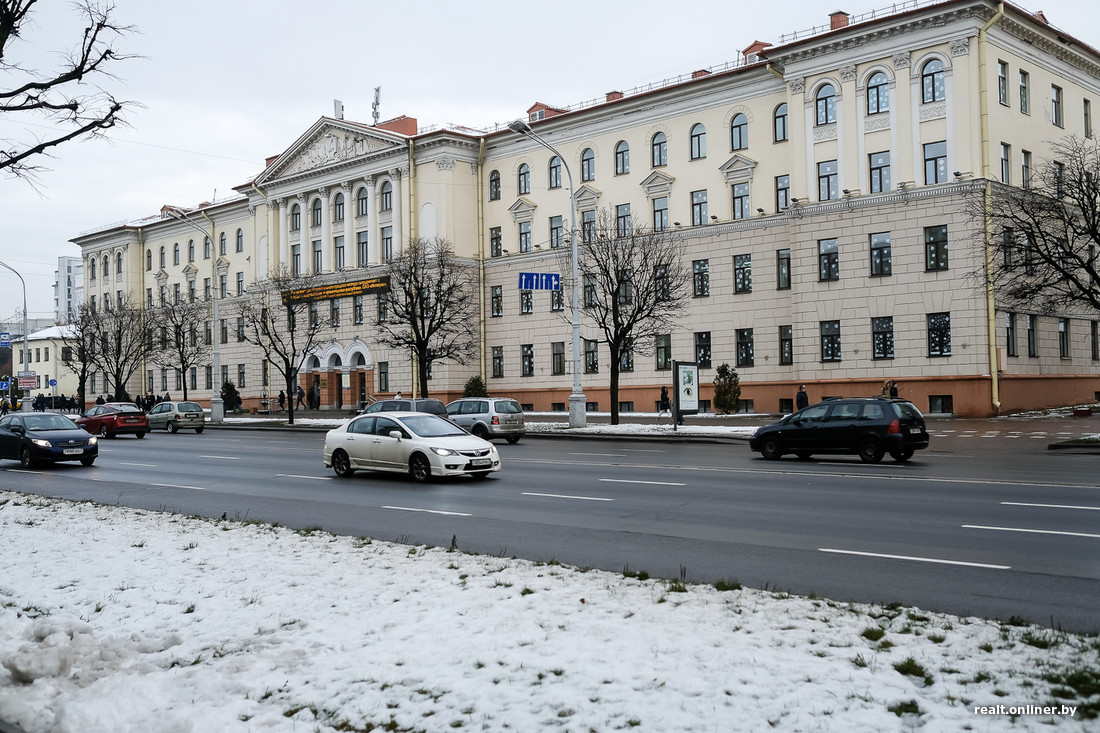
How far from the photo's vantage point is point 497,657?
5.71 metres

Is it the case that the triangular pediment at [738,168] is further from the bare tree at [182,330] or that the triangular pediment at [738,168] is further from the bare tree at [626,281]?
the bare tree at [182,330]

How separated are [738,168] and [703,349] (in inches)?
362

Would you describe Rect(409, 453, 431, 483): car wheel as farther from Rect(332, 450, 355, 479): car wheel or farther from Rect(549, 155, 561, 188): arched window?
Rect(549, 155, 561, 188): arched window

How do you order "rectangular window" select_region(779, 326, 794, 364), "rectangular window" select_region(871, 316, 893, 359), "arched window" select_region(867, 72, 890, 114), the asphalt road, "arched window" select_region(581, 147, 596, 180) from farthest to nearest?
"arched window" select_region(581, 147, 596, 180), "rectangular window" select_region(779, 326, 794, 364), "arched window" select_region(867, 72, 890, 114), "rectangular window" select_region(871, 316, 893, 359), the asphalt road

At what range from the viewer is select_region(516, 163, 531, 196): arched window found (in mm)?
55094

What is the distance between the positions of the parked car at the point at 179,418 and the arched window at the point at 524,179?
22730mm

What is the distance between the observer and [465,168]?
5731 centimetres

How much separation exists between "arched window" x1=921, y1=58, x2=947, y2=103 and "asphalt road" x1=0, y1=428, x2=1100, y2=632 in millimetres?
19725

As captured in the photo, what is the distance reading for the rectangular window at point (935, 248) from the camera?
37875mm

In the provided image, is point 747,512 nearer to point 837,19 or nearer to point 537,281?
point 537,281

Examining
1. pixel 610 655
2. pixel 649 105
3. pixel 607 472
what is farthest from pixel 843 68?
pixel 610 655

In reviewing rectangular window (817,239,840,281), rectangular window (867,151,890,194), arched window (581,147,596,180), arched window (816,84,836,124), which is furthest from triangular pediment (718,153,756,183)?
arched window (581,147,596,180)

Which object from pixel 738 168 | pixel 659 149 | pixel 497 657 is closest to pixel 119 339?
pixel 659 149

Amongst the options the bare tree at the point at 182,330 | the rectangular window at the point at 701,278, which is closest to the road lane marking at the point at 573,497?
the rectangular window at the point at 701,278
